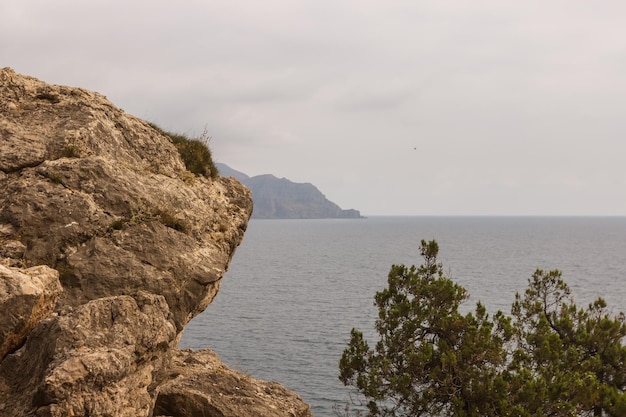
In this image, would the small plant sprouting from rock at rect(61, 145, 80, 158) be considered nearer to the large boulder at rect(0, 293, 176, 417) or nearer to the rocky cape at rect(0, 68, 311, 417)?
the rocky cape at rect(0, 68, 311, 417)

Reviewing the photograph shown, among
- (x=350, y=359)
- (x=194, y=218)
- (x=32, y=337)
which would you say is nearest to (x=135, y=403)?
(x=32, y=337)

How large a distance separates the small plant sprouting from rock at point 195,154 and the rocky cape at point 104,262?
460 mm

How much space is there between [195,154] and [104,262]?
763cm

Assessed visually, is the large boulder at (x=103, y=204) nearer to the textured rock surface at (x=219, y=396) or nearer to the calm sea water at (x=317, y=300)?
the textured rock surface at (x=219, y=396)

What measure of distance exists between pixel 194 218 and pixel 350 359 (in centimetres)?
1212

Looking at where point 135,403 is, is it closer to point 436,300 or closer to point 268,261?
point 436,300

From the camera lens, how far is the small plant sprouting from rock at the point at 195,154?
2128 centimetres

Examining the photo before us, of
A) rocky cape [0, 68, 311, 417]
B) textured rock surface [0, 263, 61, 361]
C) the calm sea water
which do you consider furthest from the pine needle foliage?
the calm sea water

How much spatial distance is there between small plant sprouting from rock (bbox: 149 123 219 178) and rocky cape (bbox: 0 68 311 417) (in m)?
0.46

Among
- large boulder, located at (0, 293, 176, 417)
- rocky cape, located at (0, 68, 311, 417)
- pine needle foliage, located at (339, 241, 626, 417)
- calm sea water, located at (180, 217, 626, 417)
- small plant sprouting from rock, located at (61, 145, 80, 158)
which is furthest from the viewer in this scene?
calm sea water, located at (180, 217, 626, 417)

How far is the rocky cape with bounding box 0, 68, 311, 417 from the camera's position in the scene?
35.9ft

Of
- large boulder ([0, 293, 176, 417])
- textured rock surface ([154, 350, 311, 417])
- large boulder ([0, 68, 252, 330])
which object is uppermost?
large boulder ([0, 68, 252, 330])

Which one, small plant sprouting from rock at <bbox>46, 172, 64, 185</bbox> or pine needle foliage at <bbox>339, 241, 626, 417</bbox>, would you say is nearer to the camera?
small plant sprouting from rock at <bbox>46, 172, 64, 185</bbox>

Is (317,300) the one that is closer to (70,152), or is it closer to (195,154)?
(195,154)
